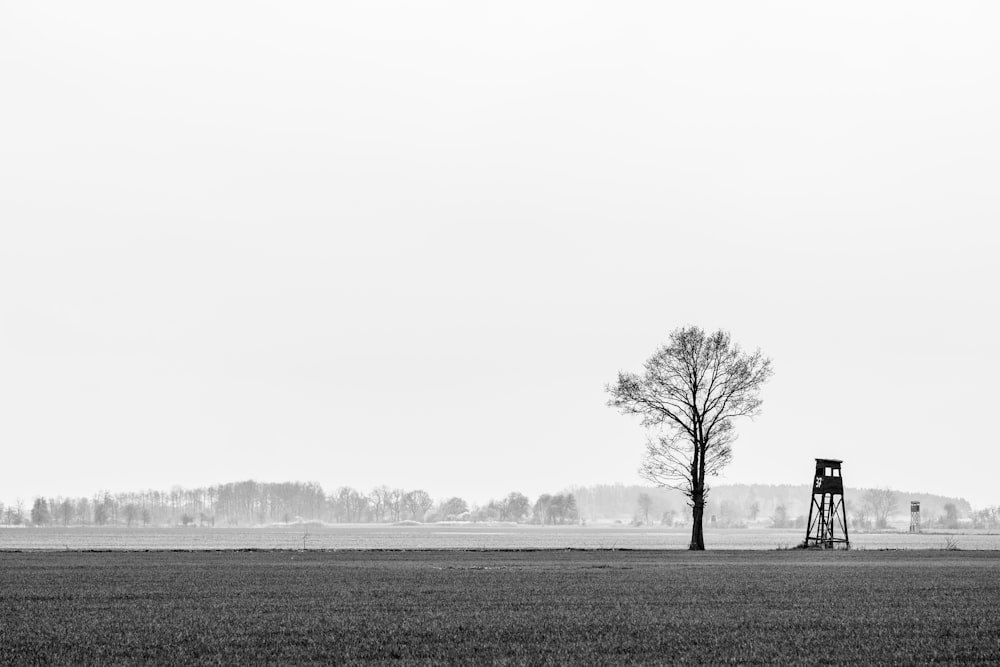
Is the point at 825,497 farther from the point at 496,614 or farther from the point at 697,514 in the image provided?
the point at 496,614

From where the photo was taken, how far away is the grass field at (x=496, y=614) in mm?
17891

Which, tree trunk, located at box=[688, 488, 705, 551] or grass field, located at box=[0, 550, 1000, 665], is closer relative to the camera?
grass field, located at box=[0, 550, 1000, 665]

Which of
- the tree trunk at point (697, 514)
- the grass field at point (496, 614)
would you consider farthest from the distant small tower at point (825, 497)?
the grass field at point (496, 614)

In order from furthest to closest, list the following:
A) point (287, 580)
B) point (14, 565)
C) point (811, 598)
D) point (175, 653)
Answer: point (14, 565)
point (287, 580)
point (811, 598)
point (175, 653)

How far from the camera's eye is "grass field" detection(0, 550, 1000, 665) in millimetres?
17891

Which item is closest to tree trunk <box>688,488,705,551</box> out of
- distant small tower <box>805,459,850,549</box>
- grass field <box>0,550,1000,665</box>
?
distant small tower <box>805,459,850,549</box>

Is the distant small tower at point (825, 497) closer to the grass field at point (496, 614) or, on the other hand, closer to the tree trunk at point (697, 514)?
the tree trunk at point (697, 514)

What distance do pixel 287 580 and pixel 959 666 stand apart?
22602 millimetres

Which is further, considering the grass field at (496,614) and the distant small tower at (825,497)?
the distant small tower at (825,497)

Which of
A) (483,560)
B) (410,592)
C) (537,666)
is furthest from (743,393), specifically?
(537,666)

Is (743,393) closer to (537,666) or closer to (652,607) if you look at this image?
(652,607)

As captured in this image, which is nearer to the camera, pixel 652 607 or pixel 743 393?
pixel 652 607

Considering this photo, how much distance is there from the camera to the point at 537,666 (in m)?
16.6

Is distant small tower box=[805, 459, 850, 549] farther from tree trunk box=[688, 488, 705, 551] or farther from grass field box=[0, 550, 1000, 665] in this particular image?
grass field box=[0, 550, 1000, 665]
